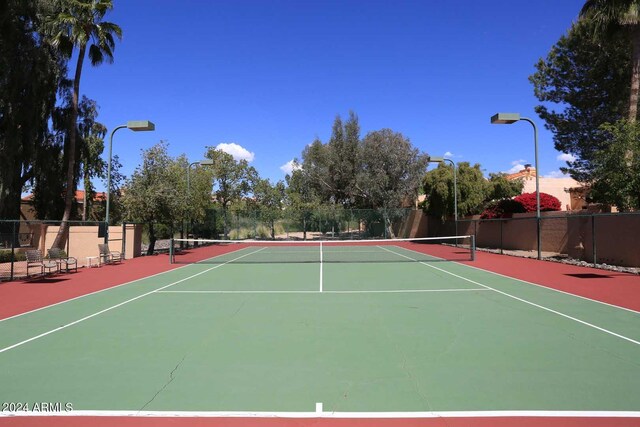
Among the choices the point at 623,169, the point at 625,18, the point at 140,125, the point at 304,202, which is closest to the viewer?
the point at 623,169

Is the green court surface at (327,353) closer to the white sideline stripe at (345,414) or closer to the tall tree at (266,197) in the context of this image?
the white sideline stripe at (345,414)

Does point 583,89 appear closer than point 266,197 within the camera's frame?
Yes

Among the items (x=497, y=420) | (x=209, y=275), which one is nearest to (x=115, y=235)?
(x=209, y=275)

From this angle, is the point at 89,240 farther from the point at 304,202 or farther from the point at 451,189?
the point at 304,202

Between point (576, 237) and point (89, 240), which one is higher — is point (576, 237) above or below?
above

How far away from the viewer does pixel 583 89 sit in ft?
83.1

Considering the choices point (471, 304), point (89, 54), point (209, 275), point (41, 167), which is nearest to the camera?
point (471, 304)

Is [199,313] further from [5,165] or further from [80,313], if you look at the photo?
[5,165]

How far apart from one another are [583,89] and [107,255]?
27.9 metres

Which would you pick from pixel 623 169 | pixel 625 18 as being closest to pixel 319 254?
pixel 623 169

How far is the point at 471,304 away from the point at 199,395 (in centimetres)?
737

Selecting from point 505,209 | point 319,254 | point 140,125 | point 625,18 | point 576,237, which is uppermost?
point 625,18

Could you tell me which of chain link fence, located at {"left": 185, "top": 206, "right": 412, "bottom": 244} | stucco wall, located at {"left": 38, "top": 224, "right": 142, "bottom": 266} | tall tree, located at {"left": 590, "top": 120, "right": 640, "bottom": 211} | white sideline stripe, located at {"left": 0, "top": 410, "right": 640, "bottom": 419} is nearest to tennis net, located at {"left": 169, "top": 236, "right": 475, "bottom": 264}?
stucco wall, located at {"left": 38, "top": 224, "right": 142, "bottom": 266}

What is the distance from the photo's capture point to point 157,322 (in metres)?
8.59
